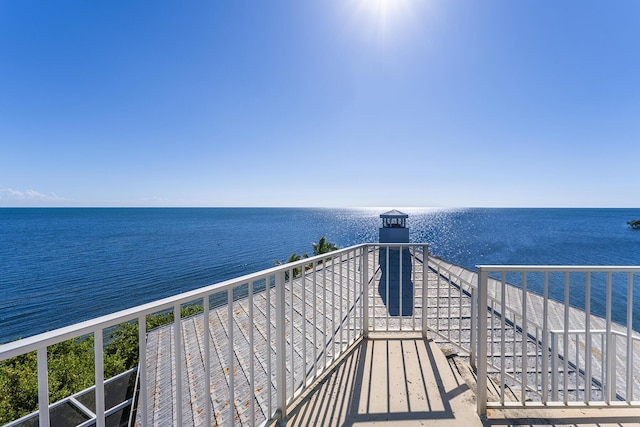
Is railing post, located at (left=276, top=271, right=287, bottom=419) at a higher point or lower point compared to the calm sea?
higher

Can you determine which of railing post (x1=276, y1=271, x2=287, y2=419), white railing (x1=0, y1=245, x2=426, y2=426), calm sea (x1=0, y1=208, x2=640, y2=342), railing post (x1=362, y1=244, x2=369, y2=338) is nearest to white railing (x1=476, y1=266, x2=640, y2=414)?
white railing (x1=0, y1=245, x2=426, y2=426)

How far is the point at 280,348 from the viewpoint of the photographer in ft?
5.98

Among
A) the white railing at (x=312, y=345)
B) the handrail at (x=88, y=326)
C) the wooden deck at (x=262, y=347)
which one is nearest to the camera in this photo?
the handrail at (x=88, y=326)

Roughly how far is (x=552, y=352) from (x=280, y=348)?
82.4 inches

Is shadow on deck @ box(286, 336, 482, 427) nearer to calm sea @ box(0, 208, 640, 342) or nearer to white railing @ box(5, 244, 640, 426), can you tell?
white railing @ box(5, 244, 640, 426)

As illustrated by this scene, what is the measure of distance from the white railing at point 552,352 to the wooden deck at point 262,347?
205 millimetres

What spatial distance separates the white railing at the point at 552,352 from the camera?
188 centimetres

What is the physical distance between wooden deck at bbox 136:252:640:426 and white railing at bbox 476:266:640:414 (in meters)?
0.21

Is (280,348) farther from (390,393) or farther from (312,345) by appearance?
(312,345)

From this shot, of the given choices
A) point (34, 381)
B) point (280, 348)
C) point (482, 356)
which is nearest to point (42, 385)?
point (280, 348)

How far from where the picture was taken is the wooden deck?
86.8 inches

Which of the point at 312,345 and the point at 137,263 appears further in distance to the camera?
the point at 137,263

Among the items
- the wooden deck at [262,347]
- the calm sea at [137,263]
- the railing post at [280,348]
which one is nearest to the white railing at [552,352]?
the wooden deck at [262,347]

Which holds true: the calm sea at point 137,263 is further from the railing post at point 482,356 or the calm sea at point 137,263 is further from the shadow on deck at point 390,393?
the railing post at point 482,356
